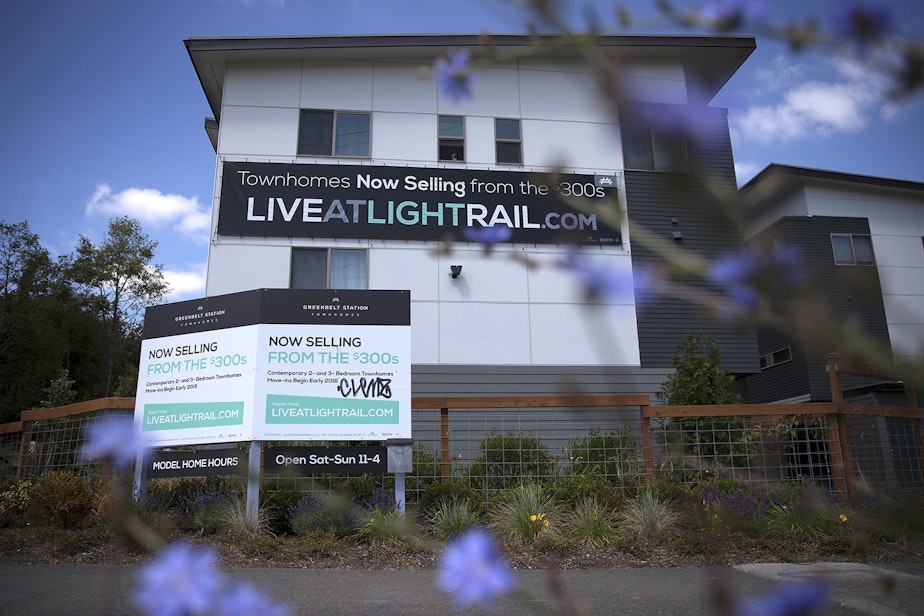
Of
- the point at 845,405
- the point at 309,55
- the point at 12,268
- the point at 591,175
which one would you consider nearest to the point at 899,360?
the point at 845,405

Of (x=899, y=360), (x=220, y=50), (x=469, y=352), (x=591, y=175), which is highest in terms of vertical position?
(x=220, y=50)

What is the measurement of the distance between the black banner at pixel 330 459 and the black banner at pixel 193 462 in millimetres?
335

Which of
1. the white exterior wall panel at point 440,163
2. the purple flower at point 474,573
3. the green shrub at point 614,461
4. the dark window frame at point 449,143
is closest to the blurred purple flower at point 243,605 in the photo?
the purple flower at point 474,573

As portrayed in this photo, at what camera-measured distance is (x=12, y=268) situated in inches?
1209

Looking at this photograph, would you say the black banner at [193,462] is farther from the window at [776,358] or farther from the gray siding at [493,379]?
the window at [776,358]

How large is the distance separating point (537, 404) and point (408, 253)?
645cm

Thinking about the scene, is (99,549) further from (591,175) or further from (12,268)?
(12,268)

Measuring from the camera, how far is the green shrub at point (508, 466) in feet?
25.5

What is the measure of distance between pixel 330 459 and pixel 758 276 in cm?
683

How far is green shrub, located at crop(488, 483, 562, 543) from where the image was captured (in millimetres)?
6473

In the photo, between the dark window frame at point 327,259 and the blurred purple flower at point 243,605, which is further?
the dark window frame at point 327,259

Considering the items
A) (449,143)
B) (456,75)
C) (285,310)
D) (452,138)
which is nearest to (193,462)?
(285,310)

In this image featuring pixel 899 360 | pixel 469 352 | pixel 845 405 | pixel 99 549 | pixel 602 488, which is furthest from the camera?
pixel 469 352

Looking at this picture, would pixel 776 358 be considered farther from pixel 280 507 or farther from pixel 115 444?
pixel 115 444
